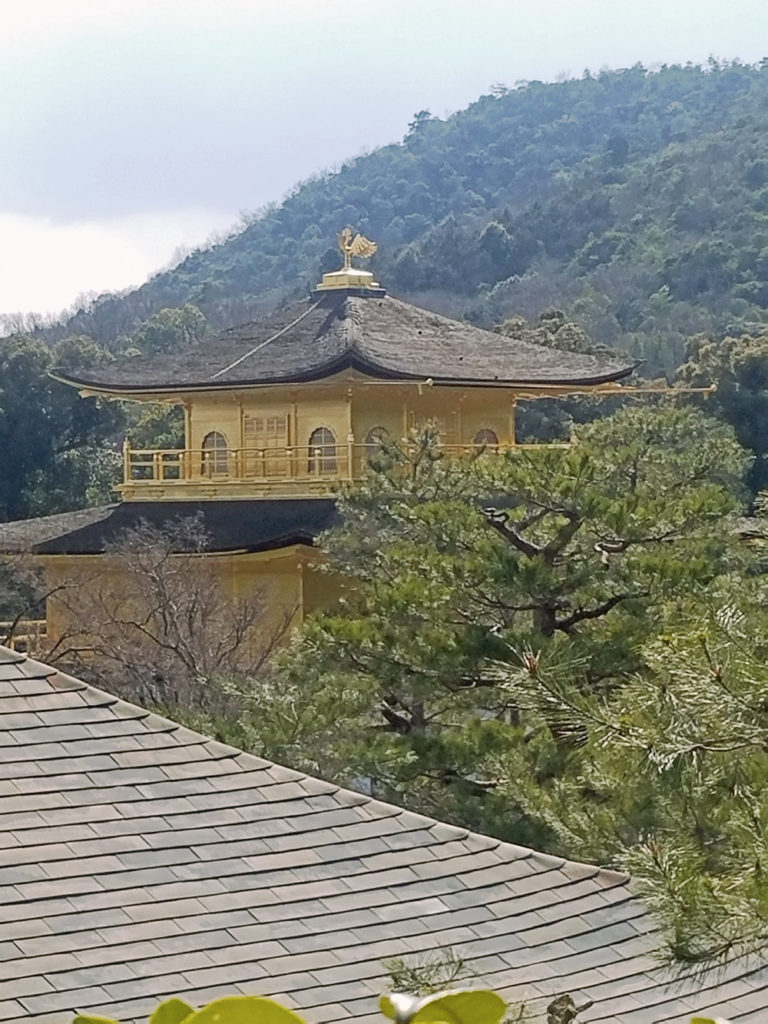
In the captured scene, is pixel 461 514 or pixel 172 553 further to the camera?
pixel 172 553

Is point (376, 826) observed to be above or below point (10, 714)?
below

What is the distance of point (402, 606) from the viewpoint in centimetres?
1205

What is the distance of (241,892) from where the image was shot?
5023mm

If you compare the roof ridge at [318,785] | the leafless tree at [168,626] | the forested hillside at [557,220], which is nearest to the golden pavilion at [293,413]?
the leafless tree at [168,626]

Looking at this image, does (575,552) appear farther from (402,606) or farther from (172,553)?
(172,553)

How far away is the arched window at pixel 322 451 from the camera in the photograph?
21.9 m

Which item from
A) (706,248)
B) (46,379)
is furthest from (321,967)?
(706,248)

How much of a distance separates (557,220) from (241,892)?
62566 mm

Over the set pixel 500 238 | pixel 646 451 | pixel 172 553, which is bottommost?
pixel 172 553

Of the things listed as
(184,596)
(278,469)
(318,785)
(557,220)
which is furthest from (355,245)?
(557,220)

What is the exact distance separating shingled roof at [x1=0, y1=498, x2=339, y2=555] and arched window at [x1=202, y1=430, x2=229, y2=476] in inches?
40.7

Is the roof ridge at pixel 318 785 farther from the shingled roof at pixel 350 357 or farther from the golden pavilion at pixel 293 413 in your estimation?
the shingled roof at pixel 350 357

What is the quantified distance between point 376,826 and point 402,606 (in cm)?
657

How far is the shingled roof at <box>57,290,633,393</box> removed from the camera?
21859 mm
